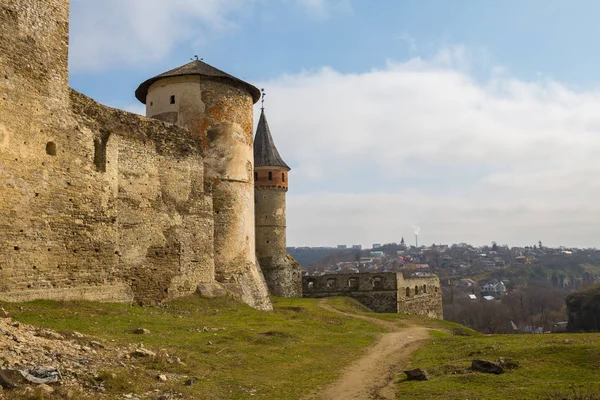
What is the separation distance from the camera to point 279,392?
431 inches

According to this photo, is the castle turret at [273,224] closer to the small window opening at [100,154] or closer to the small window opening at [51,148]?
the small window opening at [100,154]

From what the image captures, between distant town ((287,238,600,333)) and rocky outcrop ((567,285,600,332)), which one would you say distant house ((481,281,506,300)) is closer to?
distant town ((287,238,600,333))

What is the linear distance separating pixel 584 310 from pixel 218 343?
66.7 metres

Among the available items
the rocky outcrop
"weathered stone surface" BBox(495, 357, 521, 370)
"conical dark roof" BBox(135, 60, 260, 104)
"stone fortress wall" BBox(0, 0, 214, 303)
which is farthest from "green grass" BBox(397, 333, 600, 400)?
the rocky outcrop

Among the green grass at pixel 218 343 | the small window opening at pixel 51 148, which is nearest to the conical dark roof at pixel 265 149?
the green grass at pixel 218 343

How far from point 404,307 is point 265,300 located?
50.4 ft

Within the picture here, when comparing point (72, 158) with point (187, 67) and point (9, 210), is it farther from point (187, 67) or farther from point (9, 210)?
point (187, 67)

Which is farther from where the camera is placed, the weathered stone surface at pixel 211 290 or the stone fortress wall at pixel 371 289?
the stone fortress wall at pixel 371 289

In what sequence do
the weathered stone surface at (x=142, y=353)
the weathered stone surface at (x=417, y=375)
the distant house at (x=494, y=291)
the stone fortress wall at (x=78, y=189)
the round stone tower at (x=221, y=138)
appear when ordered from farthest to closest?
the distant house at (x=494, y=291) → the round stone tower at (x=221, y=138) → the stone fortress wall at (x=78, y=189) → the weathered stone surface at (x=417, y=375) → the weathered stone surface at (x=142, y=353)

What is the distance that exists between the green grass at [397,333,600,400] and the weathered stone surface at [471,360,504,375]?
0.19 m

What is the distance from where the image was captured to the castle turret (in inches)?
1400

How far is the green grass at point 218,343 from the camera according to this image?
1075 cm

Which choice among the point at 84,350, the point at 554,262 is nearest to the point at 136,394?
the point at 84,350

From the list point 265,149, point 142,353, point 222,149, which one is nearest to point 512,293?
point 265,149
